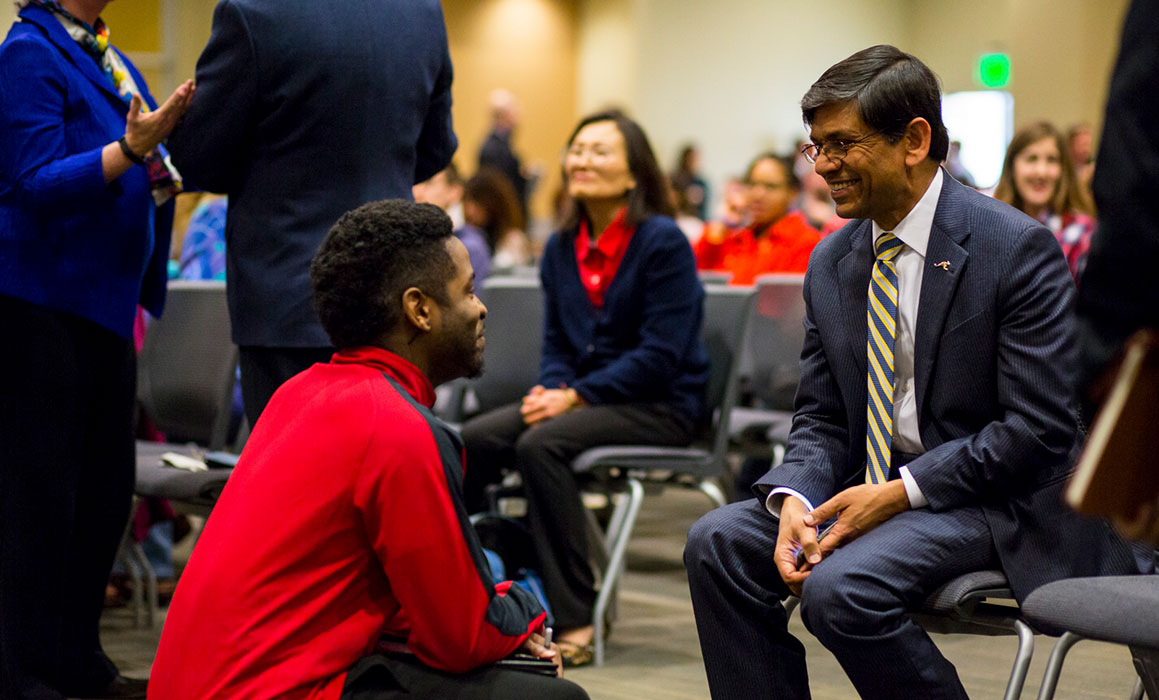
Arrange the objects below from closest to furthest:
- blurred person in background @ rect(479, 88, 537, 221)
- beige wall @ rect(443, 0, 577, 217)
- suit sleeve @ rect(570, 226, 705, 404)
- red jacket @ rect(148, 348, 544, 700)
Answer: red jacket @ rect(148, 348, 544, 700) → suit sleeve @ rect(570, 226, 705, 404) → blurred person in background @ rect(479, 88, 537, 221) → beige wall @ rect(443, 0, 577, 217)

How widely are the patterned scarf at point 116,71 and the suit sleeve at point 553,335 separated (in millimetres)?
1242

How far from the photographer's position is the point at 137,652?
3180 mm

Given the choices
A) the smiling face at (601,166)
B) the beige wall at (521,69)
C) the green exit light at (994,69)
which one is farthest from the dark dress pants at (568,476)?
the green exit light at (994,69)

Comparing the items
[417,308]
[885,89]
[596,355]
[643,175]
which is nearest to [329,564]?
[417,308]

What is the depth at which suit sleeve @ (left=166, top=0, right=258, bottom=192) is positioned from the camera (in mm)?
2375

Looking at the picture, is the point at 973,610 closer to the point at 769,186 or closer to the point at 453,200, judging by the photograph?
the point at 769,186

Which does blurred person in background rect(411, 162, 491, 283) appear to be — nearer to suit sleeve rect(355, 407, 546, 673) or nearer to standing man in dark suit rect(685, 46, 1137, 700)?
standing man in dark suit rect(685, 46, 1137, 700)

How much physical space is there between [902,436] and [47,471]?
63.5 inches

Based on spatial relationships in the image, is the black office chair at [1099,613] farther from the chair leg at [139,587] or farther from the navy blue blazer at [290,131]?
the chair leg at [139,587]

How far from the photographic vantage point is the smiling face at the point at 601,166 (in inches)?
140

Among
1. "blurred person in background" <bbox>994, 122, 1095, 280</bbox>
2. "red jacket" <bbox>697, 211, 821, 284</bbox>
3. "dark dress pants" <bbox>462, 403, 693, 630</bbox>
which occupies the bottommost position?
"dark dress pants" <bbox>462, 403, 693, 630</bbox>

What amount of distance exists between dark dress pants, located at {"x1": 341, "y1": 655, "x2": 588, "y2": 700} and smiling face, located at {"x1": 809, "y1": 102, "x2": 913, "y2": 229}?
0.90 m

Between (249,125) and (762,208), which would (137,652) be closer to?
(249,125)

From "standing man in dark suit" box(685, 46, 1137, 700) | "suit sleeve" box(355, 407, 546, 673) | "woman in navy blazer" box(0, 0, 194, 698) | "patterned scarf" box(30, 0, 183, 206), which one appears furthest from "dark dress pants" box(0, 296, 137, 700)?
"standing man in dark suit" box(685, 46, 1137, 700)
